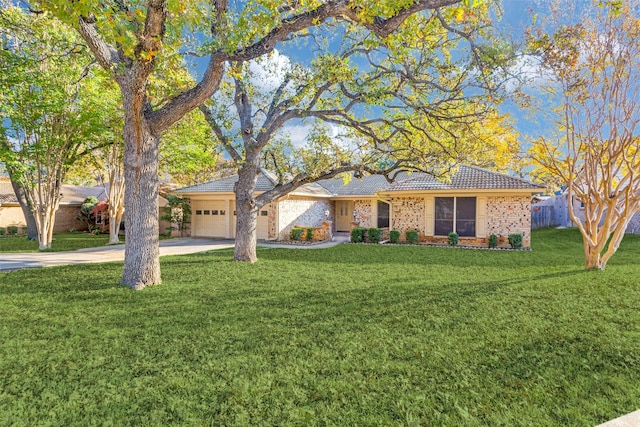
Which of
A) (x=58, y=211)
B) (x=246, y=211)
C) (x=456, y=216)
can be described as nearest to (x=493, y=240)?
(x=456, y=216)

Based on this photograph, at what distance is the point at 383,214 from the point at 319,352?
15.9 metres

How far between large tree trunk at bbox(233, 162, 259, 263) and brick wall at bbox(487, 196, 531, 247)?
998cm

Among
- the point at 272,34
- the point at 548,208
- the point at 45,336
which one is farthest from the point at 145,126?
the point at 548,208

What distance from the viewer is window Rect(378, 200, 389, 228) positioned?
19.1 metres

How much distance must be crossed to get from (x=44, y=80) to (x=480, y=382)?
14659 millimetres

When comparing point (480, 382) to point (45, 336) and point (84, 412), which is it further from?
point (45, 336)

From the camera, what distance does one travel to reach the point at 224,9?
628 centimetres

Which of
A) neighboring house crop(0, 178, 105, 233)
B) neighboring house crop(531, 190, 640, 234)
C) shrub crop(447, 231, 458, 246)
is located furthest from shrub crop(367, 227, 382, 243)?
neighboring house crop(0, 178, 105, 233)

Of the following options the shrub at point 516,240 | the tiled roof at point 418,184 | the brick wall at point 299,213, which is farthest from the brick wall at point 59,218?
the shrub at point 516,240

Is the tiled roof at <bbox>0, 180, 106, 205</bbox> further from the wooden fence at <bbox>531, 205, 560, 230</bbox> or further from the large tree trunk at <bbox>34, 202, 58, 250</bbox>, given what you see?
the wooden fence at <bbox>531, 205, 560, 230</bbox>

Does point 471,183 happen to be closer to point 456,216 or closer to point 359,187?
point 456,216

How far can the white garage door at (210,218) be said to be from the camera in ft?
58.9

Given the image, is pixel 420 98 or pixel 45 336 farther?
pixel 420 98

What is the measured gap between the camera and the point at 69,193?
923 inches
